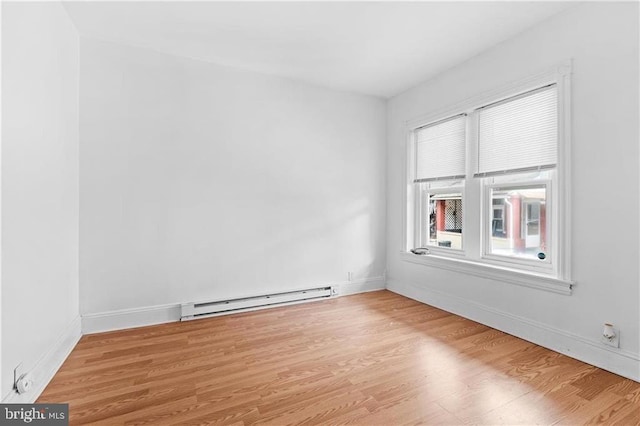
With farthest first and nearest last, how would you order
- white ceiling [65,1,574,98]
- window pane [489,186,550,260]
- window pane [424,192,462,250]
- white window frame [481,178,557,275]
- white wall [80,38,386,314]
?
1. window pane [424,192,462,250]
2. white wall [80,38,386,314]
3. window pane [489,186,550,260]
4. white window frame [481,178,557,275]
5. white ceiling [65,1,574,98]

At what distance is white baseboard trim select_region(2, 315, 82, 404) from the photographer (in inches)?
65.2

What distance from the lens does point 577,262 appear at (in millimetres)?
2277

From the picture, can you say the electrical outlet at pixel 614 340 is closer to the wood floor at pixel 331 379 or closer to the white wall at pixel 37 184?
the wood floor at pixel 331 379

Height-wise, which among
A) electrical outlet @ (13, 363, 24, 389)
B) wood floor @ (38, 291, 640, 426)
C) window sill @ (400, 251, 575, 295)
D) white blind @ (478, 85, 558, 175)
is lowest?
wood floor @ (38, 291, 640, 426)

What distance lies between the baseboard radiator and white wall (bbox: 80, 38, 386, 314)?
0.10 metres

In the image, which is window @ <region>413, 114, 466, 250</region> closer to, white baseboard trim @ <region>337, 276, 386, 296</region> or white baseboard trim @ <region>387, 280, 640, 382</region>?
white baseboard trim @ <region>387, 280, 640, 382</region>

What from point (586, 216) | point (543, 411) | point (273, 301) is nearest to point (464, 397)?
point (543, 411)

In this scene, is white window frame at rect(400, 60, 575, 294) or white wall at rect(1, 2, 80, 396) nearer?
white wall at rect(1, 2, 80, 396)

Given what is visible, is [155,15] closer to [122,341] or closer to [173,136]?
[173,136]

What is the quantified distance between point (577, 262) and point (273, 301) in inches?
113

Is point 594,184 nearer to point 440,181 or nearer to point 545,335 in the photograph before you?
point 545,335

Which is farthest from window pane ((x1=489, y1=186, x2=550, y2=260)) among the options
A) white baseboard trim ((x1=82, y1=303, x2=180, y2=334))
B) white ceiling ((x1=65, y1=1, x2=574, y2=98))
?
white baseboard trim ((x1=82, y1=303, x2=180, y2=334))

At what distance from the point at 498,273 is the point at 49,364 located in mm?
3652

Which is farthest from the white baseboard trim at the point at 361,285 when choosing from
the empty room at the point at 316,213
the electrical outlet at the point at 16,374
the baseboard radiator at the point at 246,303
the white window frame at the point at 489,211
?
the electrical outlet at the point at 16,374
